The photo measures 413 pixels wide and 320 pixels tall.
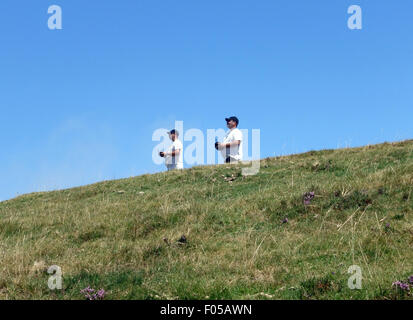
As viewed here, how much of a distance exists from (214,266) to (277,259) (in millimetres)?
1055

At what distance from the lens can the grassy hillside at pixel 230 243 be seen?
6.55 metres

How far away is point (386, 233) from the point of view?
8016 millimetres

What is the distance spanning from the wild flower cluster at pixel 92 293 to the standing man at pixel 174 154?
1235 centimetres

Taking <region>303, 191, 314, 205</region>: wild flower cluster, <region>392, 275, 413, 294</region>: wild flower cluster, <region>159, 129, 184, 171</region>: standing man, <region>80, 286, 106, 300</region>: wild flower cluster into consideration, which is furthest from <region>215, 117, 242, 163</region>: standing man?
<region>392, 275, 413, 294</region>: wild flower cluster

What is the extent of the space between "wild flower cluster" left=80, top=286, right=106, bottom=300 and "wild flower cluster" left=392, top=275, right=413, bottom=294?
3.97 meters

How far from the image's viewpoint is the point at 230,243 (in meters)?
8.50

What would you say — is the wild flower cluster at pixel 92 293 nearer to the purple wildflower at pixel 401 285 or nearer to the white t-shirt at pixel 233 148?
the purple wildflower at pixel 401 285

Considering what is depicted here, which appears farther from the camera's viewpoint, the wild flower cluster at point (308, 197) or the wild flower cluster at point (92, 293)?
the wild flower cluster at point (308, 197)

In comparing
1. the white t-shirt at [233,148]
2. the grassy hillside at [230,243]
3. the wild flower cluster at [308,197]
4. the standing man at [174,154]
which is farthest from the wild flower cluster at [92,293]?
the standing man at [174,154]

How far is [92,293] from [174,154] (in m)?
12.8

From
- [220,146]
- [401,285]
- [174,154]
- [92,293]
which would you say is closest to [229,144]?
[220,146]

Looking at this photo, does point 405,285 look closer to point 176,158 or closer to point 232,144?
point 232,144
